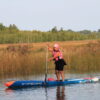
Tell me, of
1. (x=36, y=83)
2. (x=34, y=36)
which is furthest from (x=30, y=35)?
(x=36, y=83)

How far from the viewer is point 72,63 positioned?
1201 inches

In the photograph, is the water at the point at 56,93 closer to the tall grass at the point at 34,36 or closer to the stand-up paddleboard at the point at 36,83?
the stand-up paddleboard at the point at 36,83

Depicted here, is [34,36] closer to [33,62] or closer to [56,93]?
[33,62]

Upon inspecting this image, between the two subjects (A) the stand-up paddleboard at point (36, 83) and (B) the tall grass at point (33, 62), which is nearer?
(A) the stand-up paddleboard at point (36, 83)

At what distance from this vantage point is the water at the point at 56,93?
57.4 feet

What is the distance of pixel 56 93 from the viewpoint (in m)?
18.7

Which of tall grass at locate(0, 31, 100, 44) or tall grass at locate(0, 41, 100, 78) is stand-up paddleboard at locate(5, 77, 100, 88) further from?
tall grass at locate(0, 31, 100, 44)

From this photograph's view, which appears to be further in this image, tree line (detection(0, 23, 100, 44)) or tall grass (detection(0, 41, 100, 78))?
tree line (detection(0, 23, 100, 44))

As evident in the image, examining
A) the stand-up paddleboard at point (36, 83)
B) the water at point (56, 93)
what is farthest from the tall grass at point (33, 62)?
the water at point (56, 93)

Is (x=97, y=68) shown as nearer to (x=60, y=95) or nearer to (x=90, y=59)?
(x=90, y=59)

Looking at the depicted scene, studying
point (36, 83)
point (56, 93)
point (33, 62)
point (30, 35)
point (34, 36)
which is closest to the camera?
point (56, 93)

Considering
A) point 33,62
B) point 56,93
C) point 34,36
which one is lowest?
point 56,93

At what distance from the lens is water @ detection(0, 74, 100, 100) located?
17.5 metres

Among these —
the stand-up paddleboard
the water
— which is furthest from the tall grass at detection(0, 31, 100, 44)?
the water
